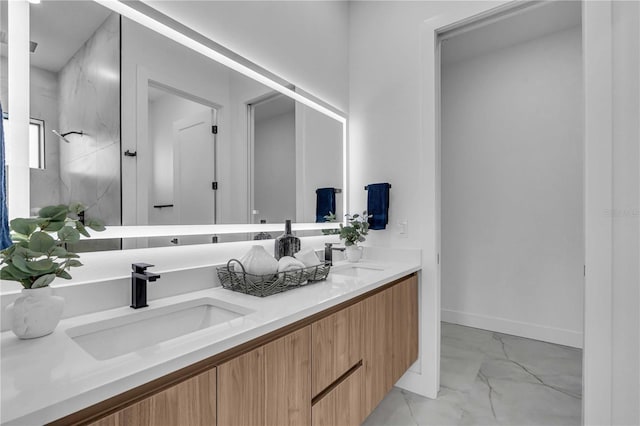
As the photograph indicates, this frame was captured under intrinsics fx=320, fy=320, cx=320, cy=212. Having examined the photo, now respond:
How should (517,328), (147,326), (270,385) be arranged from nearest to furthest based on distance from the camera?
(270,385), (147,326), (517,328)

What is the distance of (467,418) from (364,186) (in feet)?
4.96

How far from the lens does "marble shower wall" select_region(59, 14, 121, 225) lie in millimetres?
1014

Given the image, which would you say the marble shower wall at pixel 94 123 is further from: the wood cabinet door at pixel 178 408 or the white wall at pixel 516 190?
the white wall at pixel 516 190

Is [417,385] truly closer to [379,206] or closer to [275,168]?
[379,206]

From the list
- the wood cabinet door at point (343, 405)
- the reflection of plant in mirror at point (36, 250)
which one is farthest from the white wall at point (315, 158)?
the reflection of plant in mirror at point (36, 250)

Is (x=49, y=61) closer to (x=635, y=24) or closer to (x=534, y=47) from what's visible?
(x=635, y=24)

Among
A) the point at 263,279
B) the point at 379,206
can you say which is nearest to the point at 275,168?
the point at 379,206

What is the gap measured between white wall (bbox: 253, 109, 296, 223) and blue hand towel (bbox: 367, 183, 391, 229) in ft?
1.78

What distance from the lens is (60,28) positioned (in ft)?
3.29

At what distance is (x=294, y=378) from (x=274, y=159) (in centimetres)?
121

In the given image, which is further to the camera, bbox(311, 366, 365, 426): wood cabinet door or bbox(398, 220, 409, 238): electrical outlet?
bbox(398, 220, 409, 238): electrical outlet

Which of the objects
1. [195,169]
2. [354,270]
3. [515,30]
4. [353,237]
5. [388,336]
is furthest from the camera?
[515,30]

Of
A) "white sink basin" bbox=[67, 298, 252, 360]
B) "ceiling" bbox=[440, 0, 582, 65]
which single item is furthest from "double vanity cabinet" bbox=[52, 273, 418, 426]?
"ceiling" bbox=[440, 0, 582, 65]

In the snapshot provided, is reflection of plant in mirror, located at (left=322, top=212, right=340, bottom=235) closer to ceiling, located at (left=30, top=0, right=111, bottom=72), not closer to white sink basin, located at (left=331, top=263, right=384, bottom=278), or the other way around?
white sink basin, located at (left=331, top=263, right=384, bottom=278)
